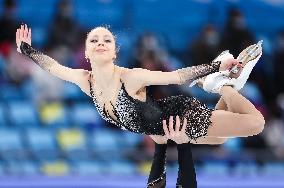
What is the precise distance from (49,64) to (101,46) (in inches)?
18.7

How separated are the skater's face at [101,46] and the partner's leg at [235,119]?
2.66ft

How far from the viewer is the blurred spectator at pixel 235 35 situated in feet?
26.6

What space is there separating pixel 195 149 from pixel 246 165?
1.81 feet

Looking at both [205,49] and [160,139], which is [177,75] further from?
[205,49]

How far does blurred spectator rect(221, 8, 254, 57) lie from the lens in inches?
320

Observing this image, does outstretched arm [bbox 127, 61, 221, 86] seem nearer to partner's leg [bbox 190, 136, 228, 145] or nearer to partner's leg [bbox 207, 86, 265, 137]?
partner's leg [bbox 207, 86, 265, 137]

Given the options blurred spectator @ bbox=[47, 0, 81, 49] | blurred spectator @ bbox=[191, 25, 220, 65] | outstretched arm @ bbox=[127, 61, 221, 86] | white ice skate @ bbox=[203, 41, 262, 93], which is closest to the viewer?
outstretched arm @ bbox=[127, 61, 221, 86]

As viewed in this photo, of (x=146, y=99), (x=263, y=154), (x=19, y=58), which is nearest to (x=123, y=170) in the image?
(x=263, y=154)

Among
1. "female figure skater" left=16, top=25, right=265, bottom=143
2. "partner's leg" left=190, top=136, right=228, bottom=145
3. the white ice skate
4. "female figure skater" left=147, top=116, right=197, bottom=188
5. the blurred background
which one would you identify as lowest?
"female figure skater" left=147, top=116, right=197, bottom=188

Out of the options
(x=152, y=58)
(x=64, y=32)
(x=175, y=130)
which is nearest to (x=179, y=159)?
(x=175, y=130)

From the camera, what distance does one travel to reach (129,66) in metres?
7.84

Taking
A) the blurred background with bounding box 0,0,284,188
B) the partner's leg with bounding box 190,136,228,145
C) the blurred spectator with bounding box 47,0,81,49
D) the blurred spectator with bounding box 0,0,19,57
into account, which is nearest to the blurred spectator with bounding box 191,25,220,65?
the blurred background with bounding box 0,0,284,188

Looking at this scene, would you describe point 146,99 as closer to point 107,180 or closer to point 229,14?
point 107,180

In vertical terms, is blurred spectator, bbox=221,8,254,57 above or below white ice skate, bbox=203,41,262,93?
above
